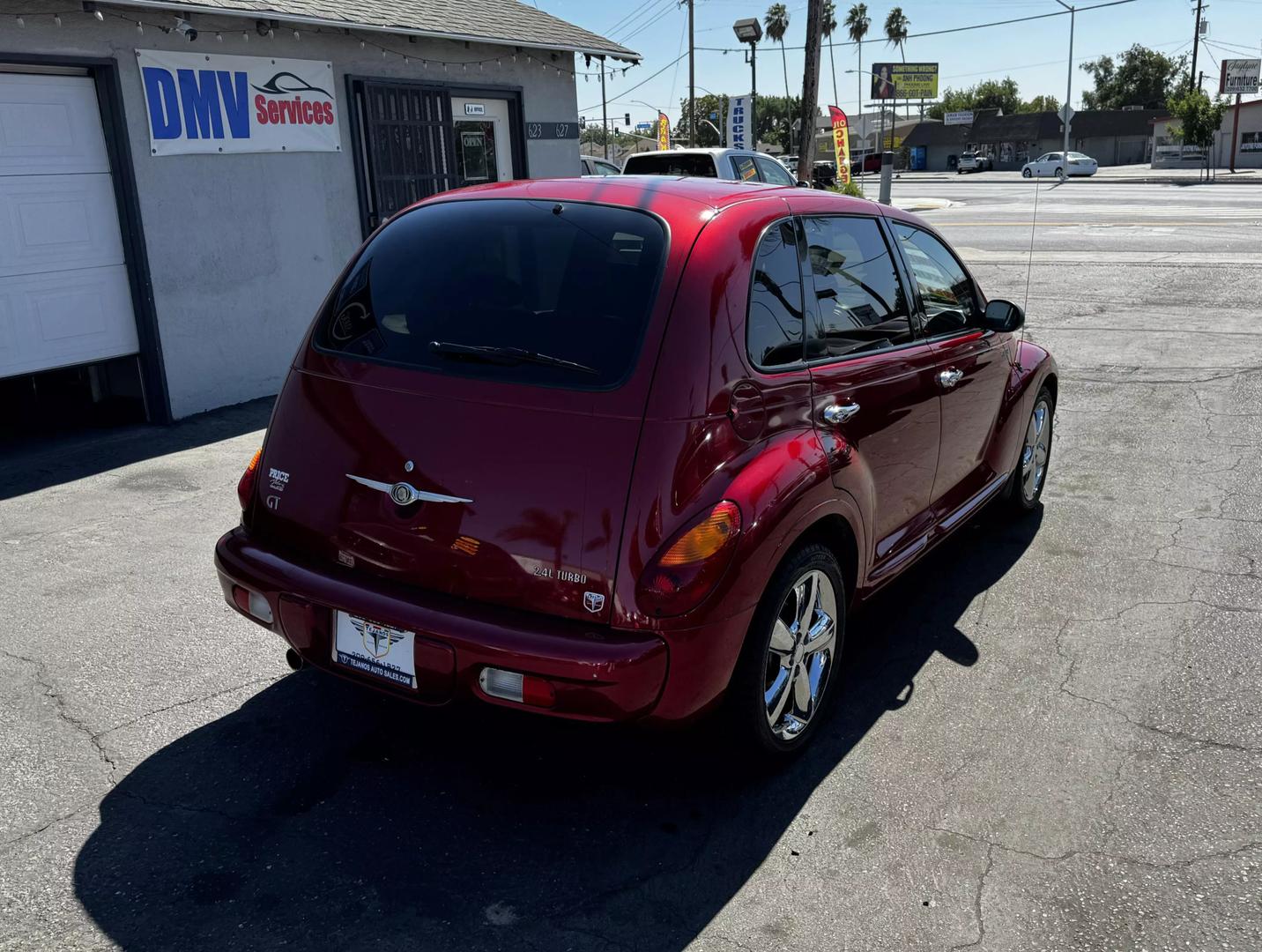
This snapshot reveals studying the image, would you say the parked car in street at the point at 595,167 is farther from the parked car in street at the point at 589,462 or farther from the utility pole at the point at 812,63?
the parked car in street at the point at 589,462

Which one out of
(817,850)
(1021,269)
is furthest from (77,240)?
(1021,269)

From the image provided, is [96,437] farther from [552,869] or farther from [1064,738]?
[1064,738]

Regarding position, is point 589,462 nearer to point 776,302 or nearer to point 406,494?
point 406,494

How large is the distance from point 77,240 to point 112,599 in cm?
398

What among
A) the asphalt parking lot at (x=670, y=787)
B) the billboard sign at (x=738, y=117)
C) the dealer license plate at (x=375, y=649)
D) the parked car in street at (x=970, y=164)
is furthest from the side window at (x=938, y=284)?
the parked car in street at (x=970, y=164)

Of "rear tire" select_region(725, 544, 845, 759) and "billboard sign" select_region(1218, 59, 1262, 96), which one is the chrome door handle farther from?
"billboard sign" select_region(1218, 59, 1262, 96)

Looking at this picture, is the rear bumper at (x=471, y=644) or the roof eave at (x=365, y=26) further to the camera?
the roof eave at (x=365, y=26)

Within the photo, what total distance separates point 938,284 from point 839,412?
1430 millimetres

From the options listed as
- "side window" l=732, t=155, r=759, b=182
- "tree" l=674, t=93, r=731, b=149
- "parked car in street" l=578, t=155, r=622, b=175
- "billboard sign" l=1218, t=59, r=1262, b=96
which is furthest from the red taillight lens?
"tree" l=674, t=93, r=731, b=149

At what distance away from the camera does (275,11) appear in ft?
27.2

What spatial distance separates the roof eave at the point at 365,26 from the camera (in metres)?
7.54

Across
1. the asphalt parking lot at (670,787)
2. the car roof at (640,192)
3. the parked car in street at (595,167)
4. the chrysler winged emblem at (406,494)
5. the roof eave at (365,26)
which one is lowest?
the asphalt parking lot at (670,787)

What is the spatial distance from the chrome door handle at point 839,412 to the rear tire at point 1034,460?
7.19ft

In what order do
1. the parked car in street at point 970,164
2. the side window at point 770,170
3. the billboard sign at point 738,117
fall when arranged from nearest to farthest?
the side window at point 770,170 → the billboard sign at point 738,117 → the parked car in street at point 970,164
